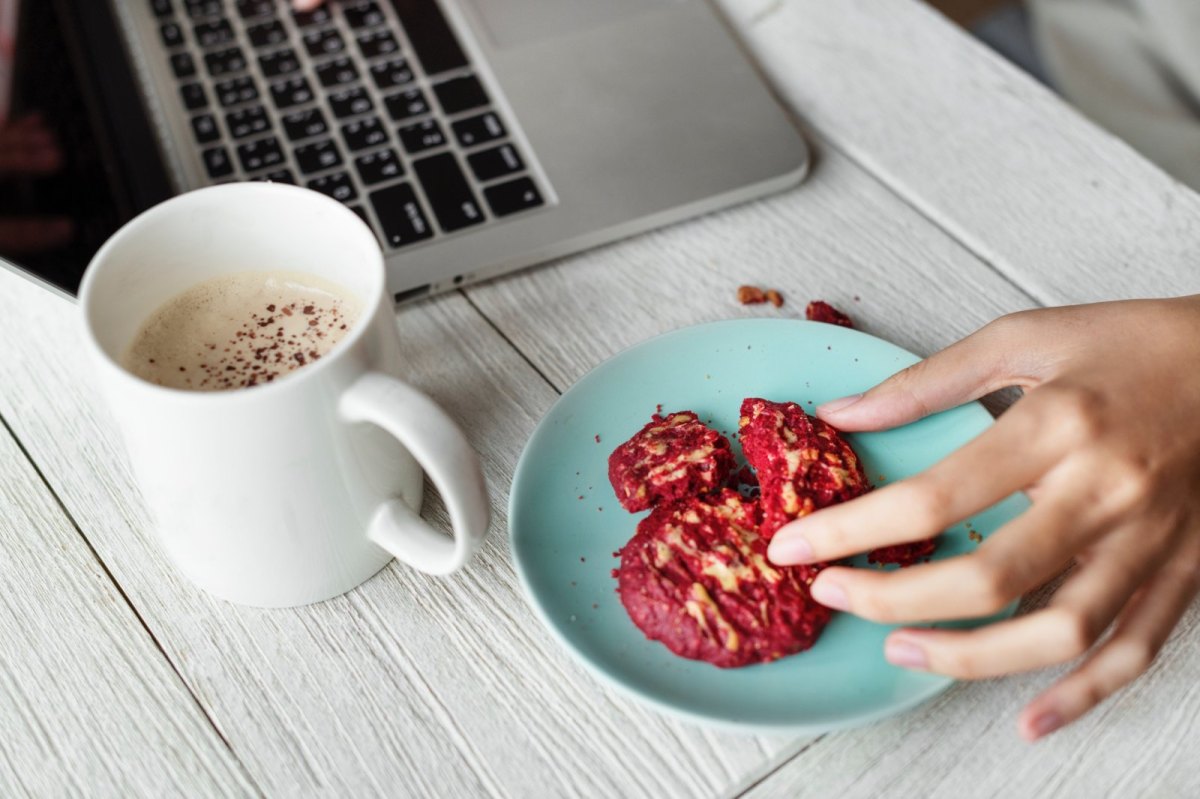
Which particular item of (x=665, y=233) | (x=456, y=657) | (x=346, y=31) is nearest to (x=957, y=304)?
(x=665, y=233)

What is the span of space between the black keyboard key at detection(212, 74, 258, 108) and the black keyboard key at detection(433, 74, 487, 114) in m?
0.17

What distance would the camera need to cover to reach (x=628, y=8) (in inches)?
38.2

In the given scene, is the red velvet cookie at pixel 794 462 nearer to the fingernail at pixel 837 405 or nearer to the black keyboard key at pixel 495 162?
the fingernail at pixel 837 405

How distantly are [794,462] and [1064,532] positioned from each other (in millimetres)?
154

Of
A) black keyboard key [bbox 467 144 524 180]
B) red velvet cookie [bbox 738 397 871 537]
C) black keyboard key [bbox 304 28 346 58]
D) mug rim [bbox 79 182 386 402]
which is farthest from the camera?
black keyboard key [bbox 304 28 346 58]

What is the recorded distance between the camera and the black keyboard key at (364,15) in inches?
37.7

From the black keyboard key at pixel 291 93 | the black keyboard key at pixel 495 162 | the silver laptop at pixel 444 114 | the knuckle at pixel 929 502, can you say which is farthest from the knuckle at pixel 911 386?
the black keyboard key at pixel 291 93

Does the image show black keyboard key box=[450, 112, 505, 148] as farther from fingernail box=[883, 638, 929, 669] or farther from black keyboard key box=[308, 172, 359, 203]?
fingernail box=[883, 638, 929, 669]

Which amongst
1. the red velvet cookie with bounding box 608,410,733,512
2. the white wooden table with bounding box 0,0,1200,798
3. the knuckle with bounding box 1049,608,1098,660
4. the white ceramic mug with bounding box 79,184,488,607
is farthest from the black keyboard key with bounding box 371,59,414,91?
the knuckle with bounding box 1049,608,1098,660

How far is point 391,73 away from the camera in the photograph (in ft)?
2.99

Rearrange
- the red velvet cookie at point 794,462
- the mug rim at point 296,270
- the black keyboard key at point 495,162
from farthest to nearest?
the black keyboard key at point 495,162 → the red velvet cookie at point 794,462 → the mug rim at point 296,270

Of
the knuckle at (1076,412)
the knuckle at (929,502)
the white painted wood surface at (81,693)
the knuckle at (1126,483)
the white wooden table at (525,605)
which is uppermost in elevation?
the knuckle at (1076,412)

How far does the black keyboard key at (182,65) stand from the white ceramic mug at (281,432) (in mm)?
411

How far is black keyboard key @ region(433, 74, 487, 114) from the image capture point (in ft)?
2.90
